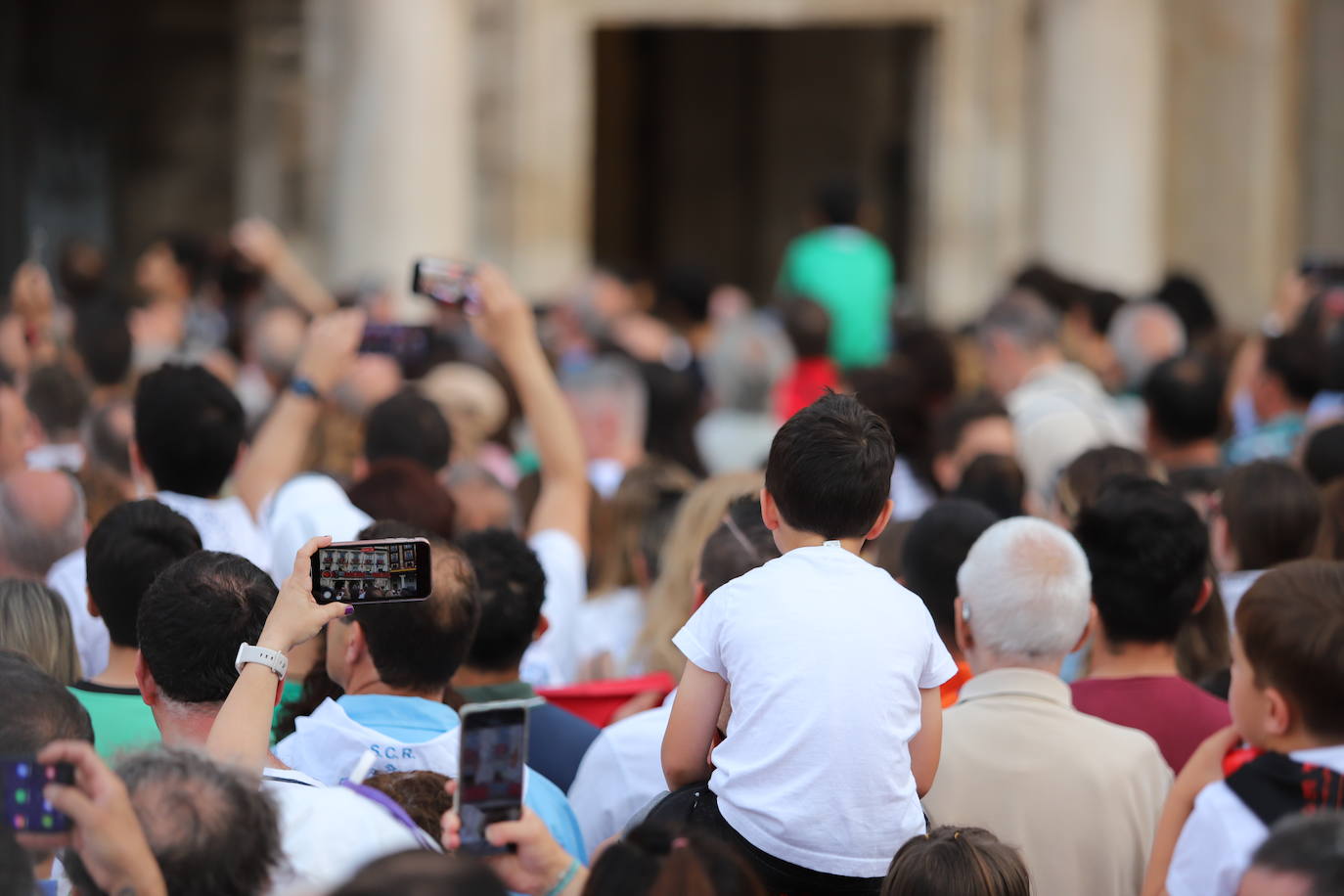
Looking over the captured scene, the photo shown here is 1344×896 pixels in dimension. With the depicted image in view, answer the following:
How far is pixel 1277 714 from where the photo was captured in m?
2.90

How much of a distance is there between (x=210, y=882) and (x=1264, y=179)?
1189 cm

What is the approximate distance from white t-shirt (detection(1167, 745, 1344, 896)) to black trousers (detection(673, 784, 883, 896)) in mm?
517

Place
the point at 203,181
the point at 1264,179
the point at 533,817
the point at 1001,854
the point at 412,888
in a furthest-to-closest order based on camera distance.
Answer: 1. the point at 203,181
2. the point at 1264,179
3. the point at 1001,854
4. the point at 533,817
5. the point at 412,888

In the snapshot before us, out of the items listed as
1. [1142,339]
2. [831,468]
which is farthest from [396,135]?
[831,468]

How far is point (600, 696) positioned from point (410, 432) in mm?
1366

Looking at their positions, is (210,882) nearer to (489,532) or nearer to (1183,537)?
(489,532)

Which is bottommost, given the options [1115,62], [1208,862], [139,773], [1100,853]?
[1100,853]

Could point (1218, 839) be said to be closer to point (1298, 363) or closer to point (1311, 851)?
point (1311, 851)

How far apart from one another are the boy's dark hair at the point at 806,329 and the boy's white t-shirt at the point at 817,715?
5457mm

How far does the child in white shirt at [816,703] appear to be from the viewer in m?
3.04

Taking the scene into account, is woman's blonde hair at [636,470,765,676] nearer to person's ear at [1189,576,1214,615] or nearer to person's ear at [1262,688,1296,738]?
person's ear at [1189,576,1214,615]

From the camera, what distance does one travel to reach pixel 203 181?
15141mm

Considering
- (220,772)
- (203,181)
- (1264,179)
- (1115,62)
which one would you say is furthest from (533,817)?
(203,181)

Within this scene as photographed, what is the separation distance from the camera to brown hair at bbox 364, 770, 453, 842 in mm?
2967
